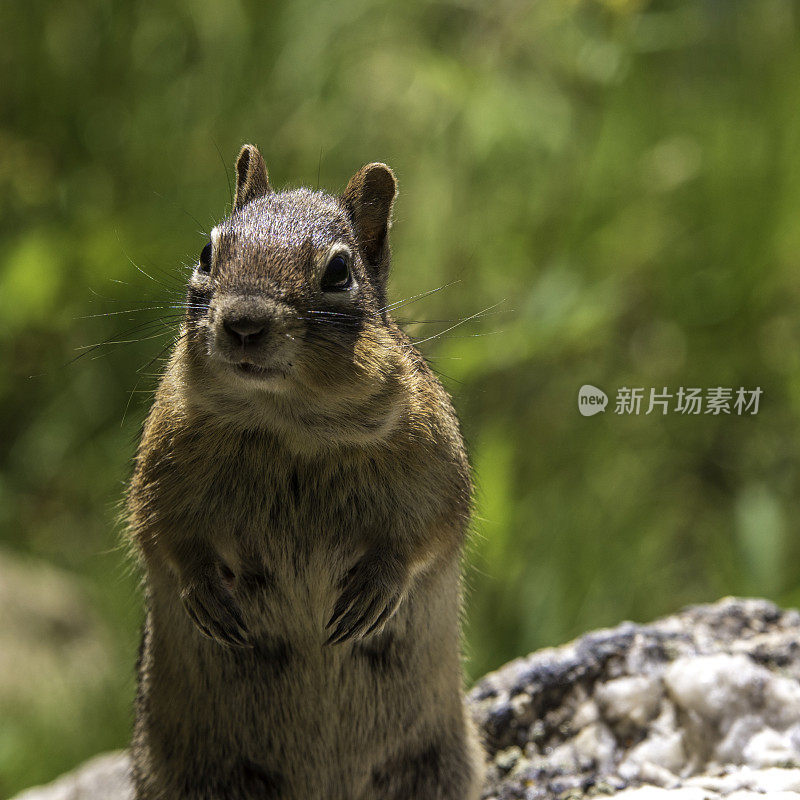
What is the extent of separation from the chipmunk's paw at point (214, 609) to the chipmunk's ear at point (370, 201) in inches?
21.7

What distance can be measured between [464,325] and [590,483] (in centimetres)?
66

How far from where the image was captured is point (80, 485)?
12.7 feet

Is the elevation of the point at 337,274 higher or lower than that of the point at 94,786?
higher

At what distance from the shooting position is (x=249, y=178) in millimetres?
1716

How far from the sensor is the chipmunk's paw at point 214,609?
159 centimetres

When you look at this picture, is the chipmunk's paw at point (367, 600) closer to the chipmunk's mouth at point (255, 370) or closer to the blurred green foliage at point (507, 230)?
the chipmunk's mouth at point (255, 370)

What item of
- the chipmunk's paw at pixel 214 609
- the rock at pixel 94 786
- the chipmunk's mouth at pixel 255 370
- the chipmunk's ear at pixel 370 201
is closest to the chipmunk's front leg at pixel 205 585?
the chipmunk's paw at pixel 214 609

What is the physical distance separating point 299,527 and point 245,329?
401mm

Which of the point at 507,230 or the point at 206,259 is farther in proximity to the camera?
the point at 507,230

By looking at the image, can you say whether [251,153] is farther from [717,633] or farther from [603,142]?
[603,142]

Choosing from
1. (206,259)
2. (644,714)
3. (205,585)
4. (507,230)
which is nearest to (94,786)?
(205,585)

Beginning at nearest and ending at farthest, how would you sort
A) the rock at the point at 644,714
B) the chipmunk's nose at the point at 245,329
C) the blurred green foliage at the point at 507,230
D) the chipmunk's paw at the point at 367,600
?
the chipmunk's nose at the point at 245,329, the chipmunk's paw at the point at 367,600, the rock at the point at 644,714, the blurred green foliage at the point at 507,230

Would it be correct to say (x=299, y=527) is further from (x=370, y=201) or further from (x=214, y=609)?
(x=370, y=201)

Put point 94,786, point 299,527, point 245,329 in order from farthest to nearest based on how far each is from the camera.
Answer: point 94,786, point 299,527, point 245,329
